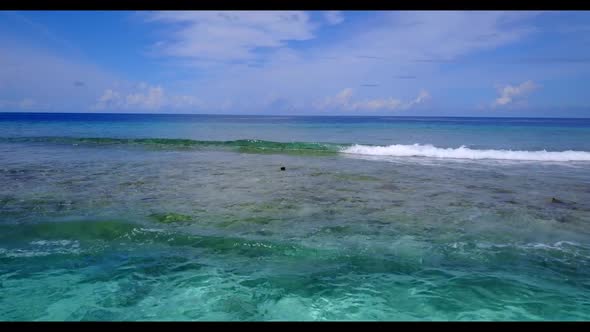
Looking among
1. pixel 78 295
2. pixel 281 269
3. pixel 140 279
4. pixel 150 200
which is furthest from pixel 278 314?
pixel 150 200

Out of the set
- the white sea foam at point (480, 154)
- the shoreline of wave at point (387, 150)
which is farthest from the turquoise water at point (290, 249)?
the shoreline of wave at point (387, 150)

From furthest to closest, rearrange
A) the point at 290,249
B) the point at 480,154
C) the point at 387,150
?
the point at 387,150 → the point at 480,154 → the point at 290,249

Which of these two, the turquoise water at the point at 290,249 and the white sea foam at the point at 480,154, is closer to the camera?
the turquoise water at the point at 290,249

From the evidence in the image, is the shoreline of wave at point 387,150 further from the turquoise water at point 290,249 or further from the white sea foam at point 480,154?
the turquoise water at point 290,249

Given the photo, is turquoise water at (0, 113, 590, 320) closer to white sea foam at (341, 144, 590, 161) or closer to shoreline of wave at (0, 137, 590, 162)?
white sea foam at (341, 144, 590, 161)

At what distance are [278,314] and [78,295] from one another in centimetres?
307

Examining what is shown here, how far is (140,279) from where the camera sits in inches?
235

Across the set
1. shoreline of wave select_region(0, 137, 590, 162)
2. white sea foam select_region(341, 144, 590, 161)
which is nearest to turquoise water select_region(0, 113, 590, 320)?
white sea foam select_region(341, 144, 590, 161)

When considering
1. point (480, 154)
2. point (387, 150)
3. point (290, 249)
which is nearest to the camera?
point (290, 249)

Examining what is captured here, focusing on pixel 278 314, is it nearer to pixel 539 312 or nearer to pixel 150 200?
pixel 539 312

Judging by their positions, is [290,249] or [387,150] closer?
[290,249]

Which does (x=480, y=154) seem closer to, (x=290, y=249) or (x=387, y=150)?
(x=387, y=150)

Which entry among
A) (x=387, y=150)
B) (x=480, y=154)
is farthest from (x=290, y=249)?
(x=480, y=154)

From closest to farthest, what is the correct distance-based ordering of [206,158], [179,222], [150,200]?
[179,222] → [150,200] → [206,158]
